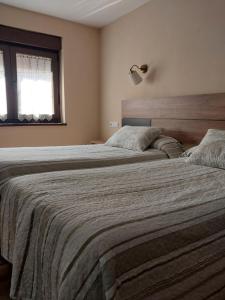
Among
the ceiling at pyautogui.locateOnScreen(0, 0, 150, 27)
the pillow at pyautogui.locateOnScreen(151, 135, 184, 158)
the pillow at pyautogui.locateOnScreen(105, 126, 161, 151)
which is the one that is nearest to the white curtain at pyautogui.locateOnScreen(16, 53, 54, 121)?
the ceiling at pyautogui.locateOnScreen(0, 0, 150, 27)

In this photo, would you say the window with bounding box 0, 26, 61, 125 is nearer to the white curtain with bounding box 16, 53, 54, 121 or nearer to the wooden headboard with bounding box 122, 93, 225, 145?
the white curtain with bounding box 16, 53, 54, 121

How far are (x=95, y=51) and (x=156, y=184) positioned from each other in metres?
3.13

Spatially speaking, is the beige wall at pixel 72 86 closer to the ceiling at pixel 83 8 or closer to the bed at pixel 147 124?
the ceiling at pixel 83 8

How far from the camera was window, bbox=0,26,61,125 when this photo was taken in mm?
3311

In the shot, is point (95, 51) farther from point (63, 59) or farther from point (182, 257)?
point (182, 257)

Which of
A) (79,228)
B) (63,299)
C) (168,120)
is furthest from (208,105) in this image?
(63,299)

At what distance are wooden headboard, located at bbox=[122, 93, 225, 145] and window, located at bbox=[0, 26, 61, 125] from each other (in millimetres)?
1350

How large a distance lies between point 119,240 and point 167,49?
2583mm

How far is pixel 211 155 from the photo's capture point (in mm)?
1853

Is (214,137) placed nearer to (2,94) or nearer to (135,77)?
(135,77)

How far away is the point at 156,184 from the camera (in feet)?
4.49

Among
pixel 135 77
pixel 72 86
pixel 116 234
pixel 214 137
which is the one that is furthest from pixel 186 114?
pixel 116 234

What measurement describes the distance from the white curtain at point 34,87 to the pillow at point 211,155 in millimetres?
2393

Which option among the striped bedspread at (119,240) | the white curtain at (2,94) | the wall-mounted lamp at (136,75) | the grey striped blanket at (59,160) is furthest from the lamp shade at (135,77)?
the striped bedspread at (119,240)
